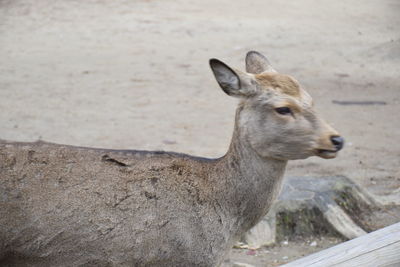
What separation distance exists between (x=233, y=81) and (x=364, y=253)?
1300 mm

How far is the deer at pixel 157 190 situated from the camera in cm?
426

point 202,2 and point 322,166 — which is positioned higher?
point 322,166

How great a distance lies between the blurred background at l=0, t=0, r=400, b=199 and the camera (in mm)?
9383

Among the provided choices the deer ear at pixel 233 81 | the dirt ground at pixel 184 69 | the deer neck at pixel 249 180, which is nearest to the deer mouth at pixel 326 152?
the deer neck at pixel 249 180

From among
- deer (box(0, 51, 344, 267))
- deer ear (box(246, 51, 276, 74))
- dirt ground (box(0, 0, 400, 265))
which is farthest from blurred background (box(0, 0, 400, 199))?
deer (box(0, 51, 344, 267))

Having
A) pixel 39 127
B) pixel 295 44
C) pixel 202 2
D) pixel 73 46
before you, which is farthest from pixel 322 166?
pixel 202 2

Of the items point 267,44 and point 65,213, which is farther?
point 267,44

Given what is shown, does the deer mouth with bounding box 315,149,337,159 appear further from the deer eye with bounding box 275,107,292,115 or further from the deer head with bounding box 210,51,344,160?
the deer eye with bounding box 275,107,292,115

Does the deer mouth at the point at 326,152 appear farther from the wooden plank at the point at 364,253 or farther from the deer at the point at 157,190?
the wooden plank at the point at 364,253

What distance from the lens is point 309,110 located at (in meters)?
4.50

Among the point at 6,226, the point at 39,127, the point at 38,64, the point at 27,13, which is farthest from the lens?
the point at 27,13

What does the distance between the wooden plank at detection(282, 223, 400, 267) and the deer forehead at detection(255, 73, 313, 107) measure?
903 millimetres

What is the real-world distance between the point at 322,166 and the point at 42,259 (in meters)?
4.87

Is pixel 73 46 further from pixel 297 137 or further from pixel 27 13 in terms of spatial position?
pixel 297 137
